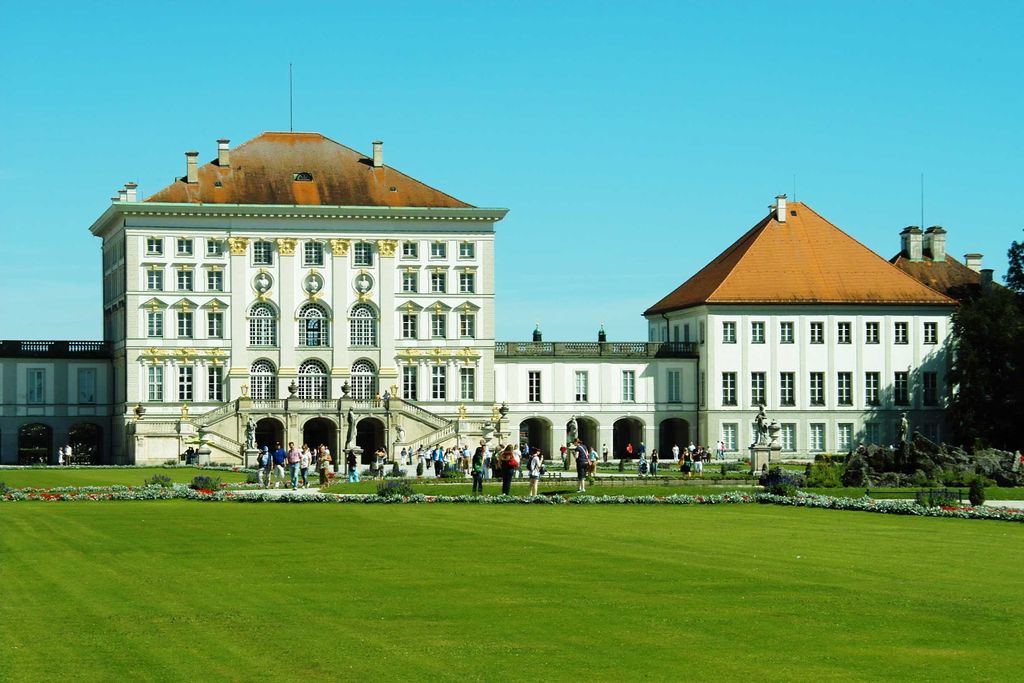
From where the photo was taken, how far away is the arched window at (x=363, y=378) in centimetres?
8544

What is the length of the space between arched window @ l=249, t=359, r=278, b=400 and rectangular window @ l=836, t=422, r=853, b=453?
93.8 ft

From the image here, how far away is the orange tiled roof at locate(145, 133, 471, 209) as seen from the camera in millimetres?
84312

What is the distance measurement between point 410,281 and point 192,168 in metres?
12.1

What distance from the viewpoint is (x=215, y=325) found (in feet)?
276

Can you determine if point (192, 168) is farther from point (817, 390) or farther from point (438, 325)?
point (817, 390)

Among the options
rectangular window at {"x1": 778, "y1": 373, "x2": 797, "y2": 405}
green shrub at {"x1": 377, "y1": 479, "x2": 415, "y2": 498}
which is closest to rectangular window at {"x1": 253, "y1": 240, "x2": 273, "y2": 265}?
rectangular window at {"x1": 778, "y1": 373, "x2": 797, "y2": 405}

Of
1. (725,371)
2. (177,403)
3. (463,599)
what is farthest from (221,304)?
(463,599)

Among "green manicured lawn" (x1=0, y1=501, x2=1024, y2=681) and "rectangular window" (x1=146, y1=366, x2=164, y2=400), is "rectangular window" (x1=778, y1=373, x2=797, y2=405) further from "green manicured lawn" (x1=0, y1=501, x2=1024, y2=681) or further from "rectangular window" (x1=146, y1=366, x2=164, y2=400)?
"green manicured lawn" (x1=0, y1=501, x2=1024, y2=681)

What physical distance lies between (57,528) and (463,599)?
45.9ft

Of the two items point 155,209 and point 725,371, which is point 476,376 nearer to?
point 725,371

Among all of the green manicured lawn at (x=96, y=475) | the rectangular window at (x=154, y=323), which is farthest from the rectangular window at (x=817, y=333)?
the green manicured lawn at (x=96, y=475)

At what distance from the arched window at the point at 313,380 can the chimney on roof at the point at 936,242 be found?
116 ft

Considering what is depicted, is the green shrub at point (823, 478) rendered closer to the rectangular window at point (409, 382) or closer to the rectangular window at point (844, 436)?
the rectangular window at point (844, 436)

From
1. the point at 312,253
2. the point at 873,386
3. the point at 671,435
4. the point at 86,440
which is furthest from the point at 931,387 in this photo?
the point at 86,440
